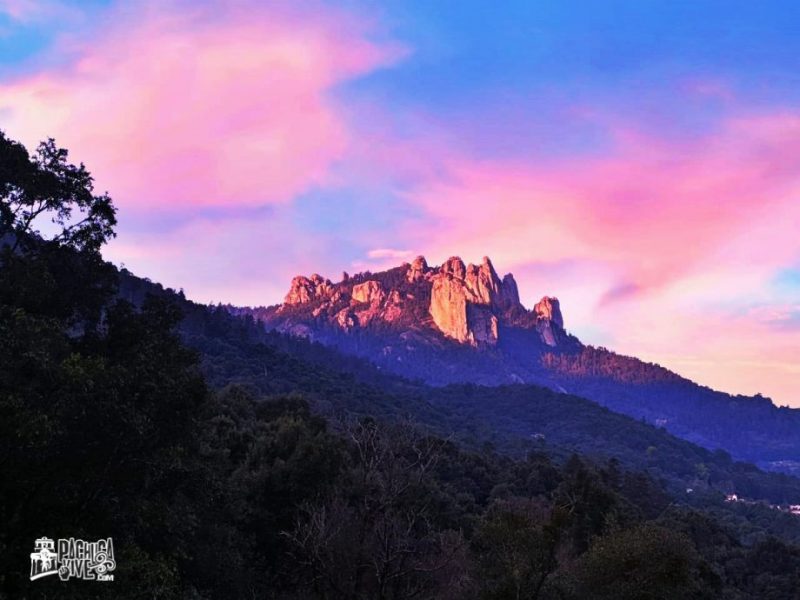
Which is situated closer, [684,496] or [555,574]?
[555,574]

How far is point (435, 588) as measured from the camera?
29672mm

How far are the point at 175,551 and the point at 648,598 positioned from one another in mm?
21717

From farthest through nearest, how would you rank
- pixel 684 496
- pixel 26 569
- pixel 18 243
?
pixel 684 496, pixel 18 243, pixel 26 569

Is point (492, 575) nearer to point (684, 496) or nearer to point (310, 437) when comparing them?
point (310, 437)

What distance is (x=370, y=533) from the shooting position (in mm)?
25672

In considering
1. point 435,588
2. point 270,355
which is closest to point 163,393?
point 435,588

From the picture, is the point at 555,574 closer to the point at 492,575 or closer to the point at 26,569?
the point at 492,575

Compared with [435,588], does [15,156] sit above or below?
above

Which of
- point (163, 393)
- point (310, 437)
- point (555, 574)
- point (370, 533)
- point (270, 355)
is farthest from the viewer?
point (270, 355)

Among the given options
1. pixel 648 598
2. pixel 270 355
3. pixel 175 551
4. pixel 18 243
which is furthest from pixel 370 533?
pixel 270 355

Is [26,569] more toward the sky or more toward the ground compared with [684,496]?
more toward the sky

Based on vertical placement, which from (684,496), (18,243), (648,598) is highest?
(18,243)

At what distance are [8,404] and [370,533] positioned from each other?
1503 cm

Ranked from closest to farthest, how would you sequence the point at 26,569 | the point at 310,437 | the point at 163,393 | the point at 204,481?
the point at 26,569 → the point at 163,393 → the point at 204,481 → the point at 310,437
